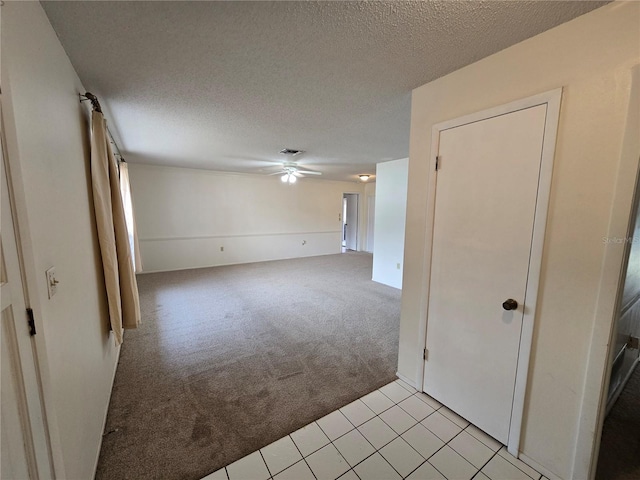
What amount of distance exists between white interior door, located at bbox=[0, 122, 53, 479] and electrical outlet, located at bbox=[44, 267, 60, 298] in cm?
15

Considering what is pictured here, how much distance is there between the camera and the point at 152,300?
12.6 feet

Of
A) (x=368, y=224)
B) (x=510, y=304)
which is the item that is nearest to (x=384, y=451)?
(x=510, y=304)

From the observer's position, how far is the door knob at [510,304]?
1.45 meters

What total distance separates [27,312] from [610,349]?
2.33 m

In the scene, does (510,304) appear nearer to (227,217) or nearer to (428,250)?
(428,250)

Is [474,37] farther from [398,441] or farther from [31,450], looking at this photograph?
[31,450]

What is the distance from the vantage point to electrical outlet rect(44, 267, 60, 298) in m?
1.00

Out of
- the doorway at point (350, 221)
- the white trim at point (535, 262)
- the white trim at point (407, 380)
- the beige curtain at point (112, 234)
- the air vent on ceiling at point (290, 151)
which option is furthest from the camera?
the doorway at point (350, 221)

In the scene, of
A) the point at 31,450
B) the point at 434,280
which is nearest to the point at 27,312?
the point at 31,450

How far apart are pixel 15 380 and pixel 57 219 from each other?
0.64 m

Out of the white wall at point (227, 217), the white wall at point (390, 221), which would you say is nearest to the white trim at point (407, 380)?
the white wall at point (390, 221)

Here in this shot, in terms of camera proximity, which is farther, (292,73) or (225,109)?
(225,109)

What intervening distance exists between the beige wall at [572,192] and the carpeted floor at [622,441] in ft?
1.17

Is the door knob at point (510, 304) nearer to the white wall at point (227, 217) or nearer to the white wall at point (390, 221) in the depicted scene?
the white wall at point (390, 221)
